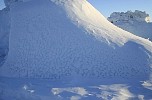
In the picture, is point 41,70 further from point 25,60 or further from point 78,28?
point 78,28

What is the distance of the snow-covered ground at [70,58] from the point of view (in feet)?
17.2

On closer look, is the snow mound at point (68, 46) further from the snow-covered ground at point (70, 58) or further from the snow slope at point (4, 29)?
the snow slope at point (4, 29)

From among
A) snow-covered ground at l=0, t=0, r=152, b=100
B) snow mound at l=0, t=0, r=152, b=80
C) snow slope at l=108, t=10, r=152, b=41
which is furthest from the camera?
snow slope at l=108, t=10, r=152, b=41

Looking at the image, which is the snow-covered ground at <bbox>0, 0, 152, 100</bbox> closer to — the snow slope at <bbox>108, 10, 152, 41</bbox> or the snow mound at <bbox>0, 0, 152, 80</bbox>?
the snow mound at <bbox>0, 0, 152, 80</bbox>

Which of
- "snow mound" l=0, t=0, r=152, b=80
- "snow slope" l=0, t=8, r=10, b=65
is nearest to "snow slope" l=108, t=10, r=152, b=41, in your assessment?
"snow slope" l=0, t=8, r=10, b=65

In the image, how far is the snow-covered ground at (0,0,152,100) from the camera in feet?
17.2

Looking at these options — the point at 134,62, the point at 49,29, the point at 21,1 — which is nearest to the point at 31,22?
the point at 49,29

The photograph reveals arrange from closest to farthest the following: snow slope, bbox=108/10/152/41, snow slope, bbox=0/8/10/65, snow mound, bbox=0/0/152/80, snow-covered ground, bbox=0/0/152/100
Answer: snow-covered ground, bbox=0/0/152/100 → snow mound, bbox=0/0/152/80 → snow slope, bbox=0/8/10/65 → snow slope, bbox=108/10/152/41

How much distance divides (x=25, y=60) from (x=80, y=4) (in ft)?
8.15

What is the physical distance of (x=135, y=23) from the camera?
84.4 ft

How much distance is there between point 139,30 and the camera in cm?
2544

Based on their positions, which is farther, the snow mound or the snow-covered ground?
the snow mound

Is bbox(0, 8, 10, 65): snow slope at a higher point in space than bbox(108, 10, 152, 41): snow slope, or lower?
lower

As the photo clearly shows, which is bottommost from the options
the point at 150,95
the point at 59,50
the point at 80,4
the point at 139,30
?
the point at 150,95
